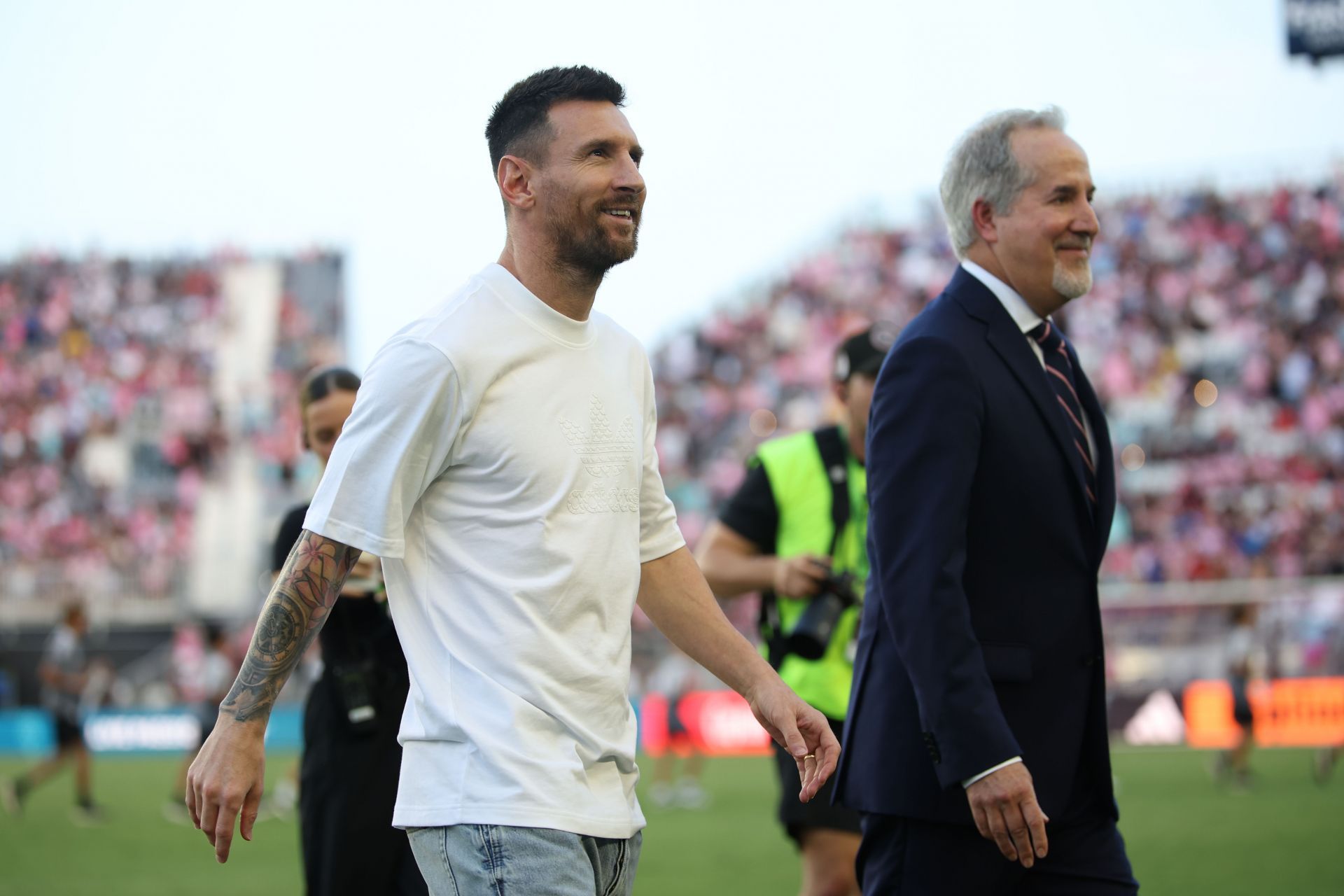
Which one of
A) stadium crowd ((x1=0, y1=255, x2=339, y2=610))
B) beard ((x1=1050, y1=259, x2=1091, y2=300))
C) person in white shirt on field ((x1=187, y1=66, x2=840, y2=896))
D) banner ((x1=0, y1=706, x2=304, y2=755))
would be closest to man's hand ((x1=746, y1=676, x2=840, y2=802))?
person in white shirt on field ((x1=187, y1=66, x2=840, y2=896))

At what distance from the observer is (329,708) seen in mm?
4434

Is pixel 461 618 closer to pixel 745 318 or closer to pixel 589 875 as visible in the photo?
pixel 589 875

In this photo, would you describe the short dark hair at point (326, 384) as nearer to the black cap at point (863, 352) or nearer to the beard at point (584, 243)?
the black cap at point (863, 352)

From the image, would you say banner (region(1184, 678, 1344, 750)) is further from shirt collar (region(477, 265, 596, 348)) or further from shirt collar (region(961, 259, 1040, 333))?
shirt collar (region(477, 265, 596, 348))

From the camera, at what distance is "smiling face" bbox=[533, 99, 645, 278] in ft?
9.70

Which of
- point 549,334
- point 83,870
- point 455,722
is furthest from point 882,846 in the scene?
point 83,870

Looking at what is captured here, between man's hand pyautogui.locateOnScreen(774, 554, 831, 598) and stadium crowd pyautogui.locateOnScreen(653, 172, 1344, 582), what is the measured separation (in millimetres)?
18373

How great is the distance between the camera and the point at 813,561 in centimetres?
474

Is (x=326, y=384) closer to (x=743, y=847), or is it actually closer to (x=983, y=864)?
(x=983, y=864)

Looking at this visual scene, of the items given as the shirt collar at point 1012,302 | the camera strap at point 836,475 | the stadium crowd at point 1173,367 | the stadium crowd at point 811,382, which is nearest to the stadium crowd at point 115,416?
the stadium crowd at point 811,382

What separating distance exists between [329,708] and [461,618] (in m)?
1.86

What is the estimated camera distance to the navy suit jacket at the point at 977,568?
10.4 ft

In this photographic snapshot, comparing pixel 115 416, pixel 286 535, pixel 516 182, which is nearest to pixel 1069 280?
pixel 516 182

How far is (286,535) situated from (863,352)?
2.02 metres
